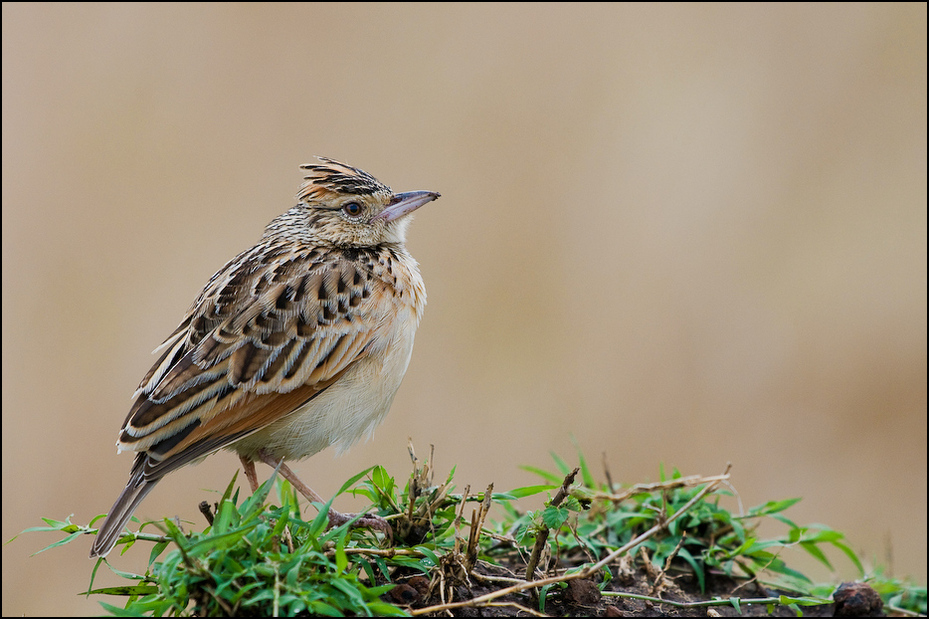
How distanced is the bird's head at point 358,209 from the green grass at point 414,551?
1.74 meters

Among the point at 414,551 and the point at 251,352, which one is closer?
the point at 414,551

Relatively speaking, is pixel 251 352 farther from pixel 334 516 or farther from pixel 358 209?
pixel 358 209

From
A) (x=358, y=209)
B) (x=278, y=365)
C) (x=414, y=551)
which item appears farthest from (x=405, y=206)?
(x=414, y=551)

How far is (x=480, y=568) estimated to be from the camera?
14.1 feet

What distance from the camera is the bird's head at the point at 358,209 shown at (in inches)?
222

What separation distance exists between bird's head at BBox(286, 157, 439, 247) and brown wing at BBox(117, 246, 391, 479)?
1.40 ft

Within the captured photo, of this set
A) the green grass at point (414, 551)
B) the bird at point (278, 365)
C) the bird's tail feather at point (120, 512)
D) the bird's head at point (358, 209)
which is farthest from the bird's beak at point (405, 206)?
the bird's tail feather at point (120, 512)

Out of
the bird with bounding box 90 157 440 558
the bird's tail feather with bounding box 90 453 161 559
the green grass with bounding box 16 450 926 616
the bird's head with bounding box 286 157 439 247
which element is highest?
the bird's head with bounding box 286 157 439 247

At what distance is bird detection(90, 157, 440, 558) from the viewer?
4.33 metres

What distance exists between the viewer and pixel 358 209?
5.67m

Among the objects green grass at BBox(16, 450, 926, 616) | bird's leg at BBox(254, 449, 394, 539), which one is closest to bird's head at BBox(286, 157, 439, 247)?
bird's leg at BBox(254, 449, 394, 539)

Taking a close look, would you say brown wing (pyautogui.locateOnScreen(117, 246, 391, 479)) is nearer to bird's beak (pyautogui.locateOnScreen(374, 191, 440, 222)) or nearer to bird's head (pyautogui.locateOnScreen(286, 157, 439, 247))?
bird's head (pyautogui.locateOnScreen(286, 157, 439, 247))

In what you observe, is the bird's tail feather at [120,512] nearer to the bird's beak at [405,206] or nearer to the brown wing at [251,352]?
the brown wing at [251,352]

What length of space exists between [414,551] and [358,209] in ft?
8.24
